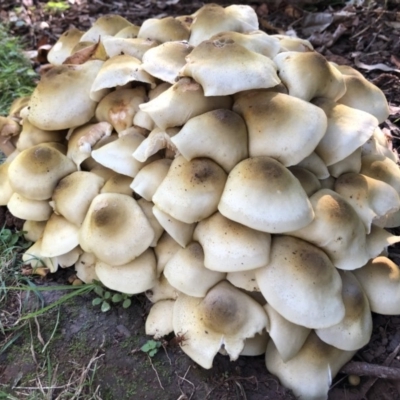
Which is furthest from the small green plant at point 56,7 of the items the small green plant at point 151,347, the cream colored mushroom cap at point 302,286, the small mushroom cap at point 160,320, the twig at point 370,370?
the twig at point 370,370

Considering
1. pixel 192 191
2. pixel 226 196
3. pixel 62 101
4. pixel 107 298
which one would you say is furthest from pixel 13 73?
pixel 226 196

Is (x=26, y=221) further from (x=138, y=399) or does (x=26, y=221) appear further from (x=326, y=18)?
(x=326, y=18)

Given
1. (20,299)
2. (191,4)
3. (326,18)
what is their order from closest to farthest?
(20,299), (326,18), (191,4)

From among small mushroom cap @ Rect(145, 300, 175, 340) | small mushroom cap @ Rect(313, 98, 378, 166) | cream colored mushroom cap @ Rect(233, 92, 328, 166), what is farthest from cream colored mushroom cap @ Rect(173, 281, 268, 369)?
small mushroom cap @ Rect(313, 98, 378, 166)

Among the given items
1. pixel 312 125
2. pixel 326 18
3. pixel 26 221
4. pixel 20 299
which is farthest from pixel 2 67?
pixel 312 125

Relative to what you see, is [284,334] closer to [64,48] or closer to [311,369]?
[311,369]

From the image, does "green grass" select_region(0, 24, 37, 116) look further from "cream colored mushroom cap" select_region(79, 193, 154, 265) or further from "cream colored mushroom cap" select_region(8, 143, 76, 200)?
"cream colored mushroom cap" select_region(79, 193, 154, 265)
